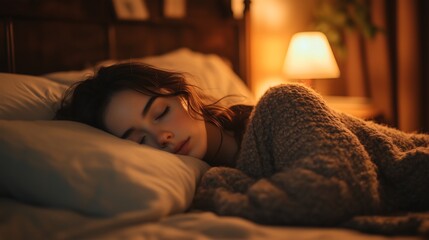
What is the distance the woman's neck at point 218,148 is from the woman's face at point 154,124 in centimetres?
8

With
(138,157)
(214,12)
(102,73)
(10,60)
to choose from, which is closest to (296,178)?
(138,157)

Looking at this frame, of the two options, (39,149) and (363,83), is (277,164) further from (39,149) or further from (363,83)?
(363,83)

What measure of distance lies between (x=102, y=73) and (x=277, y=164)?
2.09ft

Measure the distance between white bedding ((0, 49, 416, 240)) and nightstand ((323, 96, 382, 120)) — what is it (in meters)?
1.76

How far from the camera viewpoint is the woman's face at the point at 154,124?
1.09 meters

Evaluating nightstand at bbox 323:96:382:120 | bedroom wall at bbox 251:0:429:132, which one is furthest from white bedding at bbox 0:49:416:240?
bedroom wall at bbox 251:0:429:132

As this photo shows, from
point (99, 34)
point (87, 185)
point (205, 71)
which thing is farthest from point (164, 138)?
point (99, 34)

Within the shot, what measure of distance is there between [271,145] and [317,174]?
0.66 ft

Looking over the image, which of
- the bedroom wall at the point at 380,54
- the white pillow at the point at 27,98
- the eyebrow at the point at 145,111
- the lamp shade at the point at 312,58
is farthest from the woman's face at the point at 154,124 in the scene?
the bedroom wall at the point at 380,54

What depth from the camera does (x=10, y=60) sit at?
1.53 m

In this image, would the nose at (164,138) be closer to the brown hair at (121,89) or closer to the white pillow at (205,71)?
the brown hair at (121,89)

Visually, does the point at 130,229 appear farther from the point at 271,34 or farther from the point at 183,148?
the point at 271,34

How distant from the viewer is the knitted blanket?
767 millimetres

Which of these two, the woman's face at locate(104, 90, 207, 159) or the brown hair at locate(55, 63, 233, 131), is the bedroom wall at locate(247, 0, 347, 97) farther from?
the woman's face at locate(104, 90, 207, 159)
